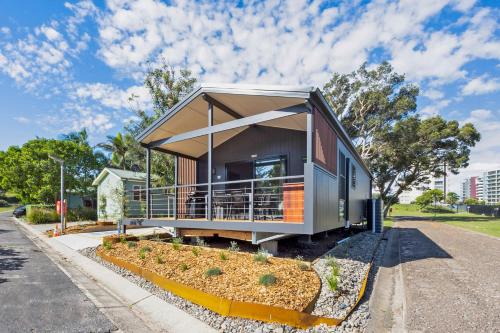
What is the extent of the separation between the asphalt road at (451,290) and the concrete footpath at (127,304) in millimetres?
3320

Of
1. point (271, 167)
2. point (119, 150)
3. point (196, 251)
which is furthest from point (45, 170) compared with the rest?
point (196, 251)

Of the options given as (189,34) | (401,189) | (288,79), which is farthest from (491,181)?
(189,34)

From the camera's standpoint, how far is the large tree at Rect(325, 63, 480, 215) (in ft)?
85.0

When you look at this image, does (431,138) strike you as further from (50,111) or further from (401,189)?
(50,111)

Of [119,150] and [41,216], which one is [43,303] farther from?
[119,150]

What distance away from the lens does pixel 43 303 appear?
4793mm

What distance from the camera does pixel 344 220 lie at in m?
9.75

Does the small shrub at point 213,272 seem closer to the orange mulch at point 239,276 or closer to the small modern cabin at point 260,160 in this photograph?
the orange mulch at point 239,276

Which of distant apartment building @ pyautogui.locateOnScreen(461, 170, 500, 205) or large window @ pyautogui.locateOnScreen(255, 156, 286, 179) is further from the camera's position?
distant apartment building @ pyautogui.locateOnScreen(461, 170, 500, 205)

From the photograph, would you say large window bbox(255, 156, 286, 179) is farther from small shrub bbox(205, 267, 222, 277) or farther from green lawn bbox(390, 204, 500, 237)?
green lawn bbox(390, 204, 500, 237)

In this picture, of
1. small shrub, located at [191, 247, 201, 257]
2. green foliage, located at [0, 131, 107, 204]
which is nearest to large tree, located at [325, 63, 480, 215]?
small shrub, located at [191, 247, 201, 257]

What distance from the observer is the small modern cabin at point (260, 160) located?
641 cm

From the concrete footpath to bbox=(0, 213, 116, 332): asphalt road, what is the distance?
19 cm

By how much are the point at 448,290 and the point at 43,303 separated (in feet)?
24.6
